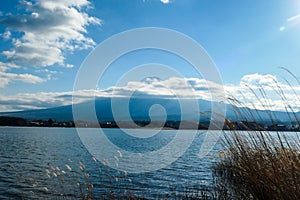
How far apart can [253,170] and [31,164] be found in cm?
2550

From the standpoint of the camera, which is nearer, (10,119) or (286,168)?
(286,168)

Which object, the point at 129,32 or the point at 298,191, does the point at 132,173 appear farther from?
the point at 298,191

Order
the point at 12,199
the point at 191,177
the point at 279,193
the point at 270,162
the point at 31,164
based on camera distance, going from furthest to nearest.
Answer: the point at 31,164, the point at 191,177, the point at 12,199, the point at 270,162, the point at 279,193

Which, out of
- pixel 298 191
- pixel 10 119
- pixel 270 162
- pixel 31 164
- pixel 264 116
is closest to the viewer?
pixel 298 191

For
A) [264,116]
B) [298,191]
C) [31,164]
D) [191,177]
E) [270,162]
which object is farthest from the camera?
[31,164]

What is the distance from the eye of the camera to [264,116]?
632 cm

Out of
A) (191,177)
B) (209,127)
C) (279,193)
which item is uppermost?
(209,127)

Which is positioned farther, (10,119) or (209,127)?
(10,119)

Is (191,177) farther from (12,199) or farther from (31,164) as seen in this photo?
(31,164)

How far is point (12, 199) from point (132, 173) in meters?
8.13

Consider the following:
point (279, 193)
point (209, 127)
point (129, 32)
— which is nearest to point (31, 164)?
point (129, 32)

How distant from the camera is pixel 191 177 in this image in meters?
20.5

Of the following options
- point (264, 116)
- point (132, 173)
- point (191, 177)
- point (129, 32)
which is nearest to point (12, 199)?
point (132, 173)

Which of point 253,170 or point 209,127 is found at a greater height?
point 209,127
